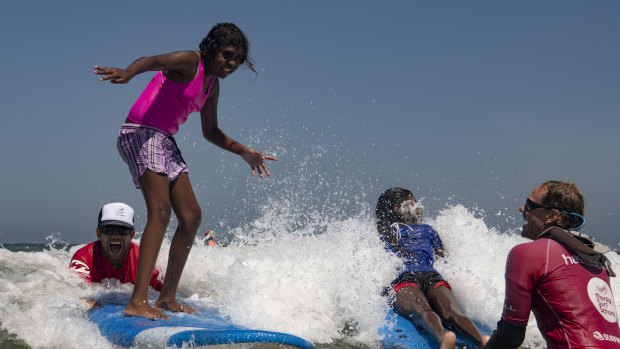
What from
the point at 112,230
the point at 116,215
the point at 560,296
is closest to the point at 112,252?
the point at 112,230

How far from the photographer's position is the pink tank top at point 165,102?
3.70 meters

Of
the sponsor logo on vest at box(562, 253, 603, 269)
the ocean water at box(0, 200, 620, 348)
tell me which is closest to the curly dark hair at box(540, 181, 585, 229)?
the sponsor logo on vest at box(562, 253, 603, 269)

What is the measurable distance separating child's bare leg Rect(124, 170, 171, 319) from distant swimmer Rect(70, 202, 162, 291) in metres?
1.06

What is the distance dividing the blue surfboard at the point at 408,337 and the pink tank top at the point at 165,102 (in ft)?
7.45

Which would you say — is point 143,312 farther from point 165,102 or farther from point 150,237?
point 165,102

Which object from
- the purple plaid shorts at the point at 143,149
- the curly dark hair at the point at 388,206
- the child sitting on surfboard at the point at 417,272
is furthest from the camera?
the curly dark hair at the point at 388,206

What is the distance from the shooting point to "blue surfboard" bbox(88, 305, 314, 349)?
2.78 metres

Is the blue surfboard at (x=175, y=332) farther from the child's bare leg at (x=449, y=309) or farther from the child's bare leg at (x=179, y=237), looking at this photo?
the child's bare leg at (x=449, y=309)

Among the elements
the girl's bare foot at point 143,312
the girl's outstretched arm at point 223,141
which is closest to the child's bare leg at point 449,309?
the girl's outstretched arm at point 223,141

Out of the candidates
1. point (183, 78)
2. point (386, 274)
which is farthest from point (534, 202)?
point (183, 78)

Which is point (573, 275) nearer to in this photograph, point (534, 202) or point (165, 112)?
point (534, 202)

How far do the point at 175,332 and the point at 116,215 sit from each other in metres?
1.84

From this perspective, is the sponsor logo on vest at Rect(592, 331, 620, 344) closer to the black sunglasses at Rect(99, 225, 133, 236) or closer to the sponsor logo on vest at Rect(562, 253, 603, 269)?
the sponsor logo on vest at Rect(562, 253, 603, 269)

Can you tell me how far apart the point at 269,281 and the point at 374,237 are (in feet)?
4.24
